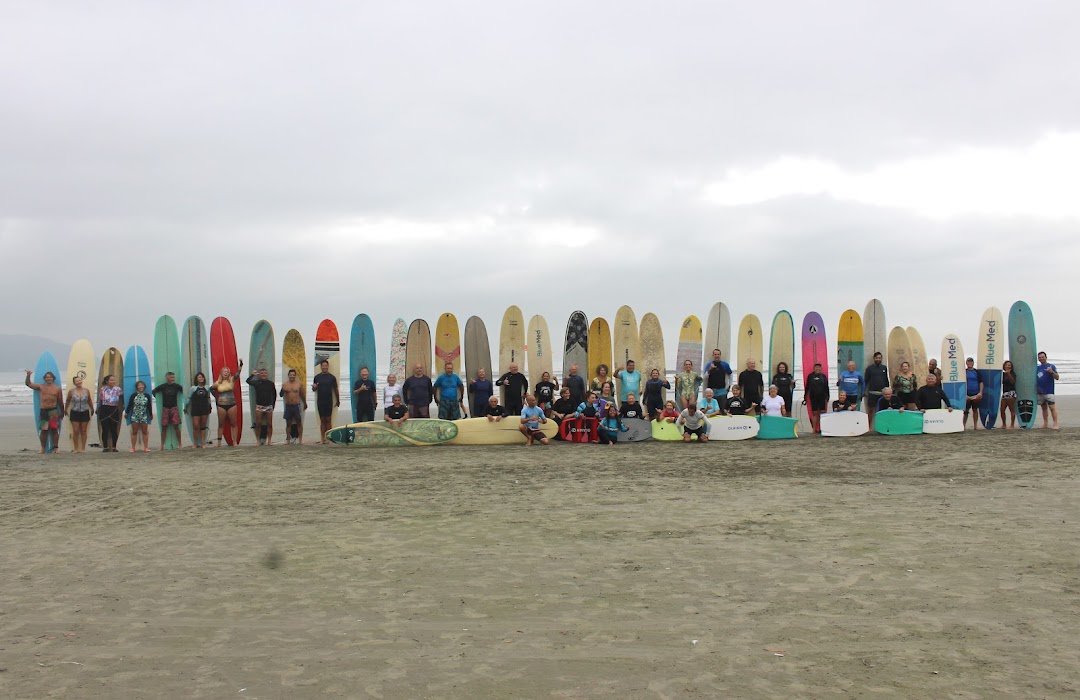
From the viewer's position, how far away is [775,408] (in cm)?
1068

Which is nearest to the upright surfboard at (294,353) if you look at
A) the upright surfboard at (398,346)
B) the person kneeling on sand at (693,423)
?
the upright surfboard at (398,346)

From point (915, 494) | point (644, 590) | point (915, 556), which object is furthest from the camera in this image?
point (915, 494)

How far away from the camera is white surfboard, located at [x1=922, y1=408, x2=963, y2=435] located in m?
10.6

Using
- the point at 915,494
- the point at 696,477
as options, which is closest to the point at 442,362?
the point at 696,477

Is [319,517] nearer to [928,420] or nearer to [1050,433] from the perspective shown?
[928,420]

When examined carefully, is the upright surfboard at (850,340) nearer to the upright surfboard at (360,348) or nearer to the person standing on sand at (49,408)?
the upright surfboard at (360,348)

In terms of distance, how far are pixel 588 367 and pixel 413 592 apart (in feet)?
28.3

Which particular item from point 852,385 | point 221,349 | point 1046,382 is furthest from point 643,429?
point 221,349

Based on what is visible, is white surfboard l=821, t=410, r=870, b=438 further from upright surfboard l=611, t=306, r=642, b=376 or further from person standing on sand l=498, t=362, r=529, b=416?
person standing on sand l=498, t=362, r=529, b=416

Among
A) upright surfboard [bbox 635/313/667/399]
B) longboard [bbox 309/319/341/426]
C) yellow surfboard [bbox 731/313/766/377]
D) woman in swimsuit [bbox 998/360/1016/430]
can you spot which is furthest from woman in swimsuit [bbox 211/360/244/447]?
woman in swimsuit [bbox 998/360/1016/430]

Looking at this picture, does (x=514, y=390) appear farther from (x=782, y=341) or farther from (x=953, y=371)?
(x=953, y=371)

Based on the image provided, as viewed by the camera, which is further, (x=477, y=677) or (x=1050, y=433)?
(x=1050, y=433)

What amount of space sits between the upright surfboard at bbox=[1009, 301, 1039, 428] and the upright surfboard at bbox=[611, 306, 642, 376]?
5.27 metres

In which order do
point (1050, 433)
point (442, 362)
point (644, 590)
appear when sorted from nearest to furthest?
point (644, 590) → point (1050, 433) → point (442, 362)
